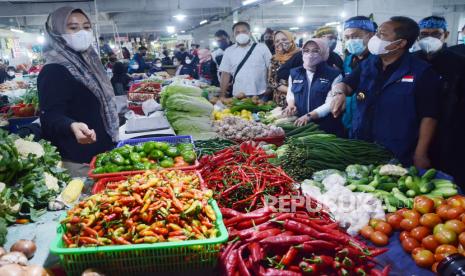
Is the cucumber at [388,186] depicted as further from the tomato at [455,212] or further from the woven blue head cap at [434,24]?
the woven blue head cap at [434,24]

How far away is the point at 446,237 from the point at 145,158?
7.93 feet

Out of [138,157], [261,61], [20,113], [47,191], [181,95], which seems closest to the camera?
[47,191]

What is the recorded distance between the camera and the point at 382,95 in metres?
3.86

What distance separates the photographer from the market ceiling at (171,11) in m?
16.2

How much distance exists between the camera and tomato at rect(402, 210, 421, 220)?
8.22 feet

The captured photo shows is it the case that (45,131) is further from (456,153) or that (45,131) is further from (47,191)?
(456,153)

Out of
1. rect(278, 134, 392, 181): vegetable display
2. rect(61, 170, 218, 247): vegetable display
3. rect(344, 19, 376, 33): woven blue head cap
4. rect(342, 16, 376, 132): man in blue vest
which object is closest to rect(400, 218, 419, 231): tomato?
rect(278, 134, 392, 181): vegetable display

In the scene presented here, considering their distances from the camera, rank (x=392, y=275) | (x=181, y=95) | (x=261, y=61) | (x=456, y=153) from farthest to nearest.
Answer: (x=261, y=61)
(x=181, y=95)
(x=456, y=153)
(x=392, y=275)

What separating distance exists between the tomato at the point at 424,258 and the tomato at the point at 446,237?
13 cm

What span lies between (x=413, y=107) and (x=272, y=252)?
2.61m

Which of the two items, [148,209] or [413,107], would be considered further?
[413,107]

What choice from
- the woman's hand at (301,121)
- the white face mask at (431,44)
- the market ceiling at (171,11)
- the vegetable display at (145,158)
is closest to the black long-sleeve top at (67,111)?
the vegetable display at (145,158)

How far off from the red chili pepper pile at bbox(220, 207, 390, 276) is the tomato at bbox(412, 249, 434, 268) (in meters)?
0.25

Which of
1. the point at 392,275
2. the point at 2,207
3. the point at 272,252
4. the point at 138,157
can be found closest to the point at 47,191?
the point at 2,207
